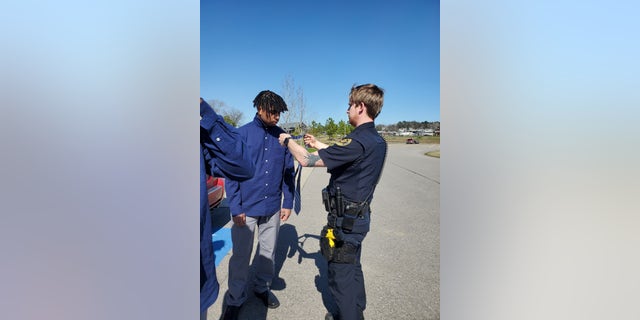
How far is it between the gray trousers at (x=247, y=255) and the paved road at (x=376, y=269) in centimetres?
26

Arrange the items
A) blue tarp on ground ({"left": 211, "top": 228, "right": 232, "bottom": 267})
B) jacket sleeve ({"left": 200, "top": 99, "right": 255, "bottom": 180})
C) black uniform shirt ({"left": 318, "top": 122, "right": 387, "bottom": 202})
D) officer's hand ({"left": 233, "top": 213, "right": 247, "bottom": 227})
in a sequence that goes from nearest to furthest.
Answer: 1. jacket sleeve ({"left": 200, "top": 99, "right": 255, "bottom": 180})
2. black uniform shirt ({"left": 318, "top": 122, "right": 387, "bottom": 202})
3. officer's hand ({"left": 233, "top": 213, "right": 247, "bottom": 227})
4. blue tarp on ground ({"left": 211, "top": 228, "right": 232, "bottom": 267})

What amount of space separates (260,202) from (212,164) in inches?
52.1

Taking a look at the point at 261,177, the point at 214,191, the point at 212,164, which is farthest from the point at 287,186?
the point at 214,191

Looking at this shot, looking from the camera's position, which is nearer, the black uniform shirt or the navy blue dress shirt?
the black uniform shirt

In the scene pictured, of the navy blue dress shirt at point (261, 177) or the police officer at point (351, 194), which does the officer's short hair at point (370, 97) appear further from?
the navy blue dress shirt at point (261, 177)

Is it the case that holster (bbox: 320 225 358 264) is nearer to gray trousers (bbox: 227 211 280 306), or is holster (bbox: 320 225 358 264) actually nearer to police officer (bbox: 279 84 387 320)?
police officer (bbox: 279 84 387 320)

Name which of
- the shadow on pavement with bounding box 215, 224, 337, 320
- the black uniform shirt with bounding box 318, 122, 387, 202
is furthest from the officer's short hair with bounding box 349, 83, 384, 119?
the shadow on pavement with bounding box 215, 224, 337, 320

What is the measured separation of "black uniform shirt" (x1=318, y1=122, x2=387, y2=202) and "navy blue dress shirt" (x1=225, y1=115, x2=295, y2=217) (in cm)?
64

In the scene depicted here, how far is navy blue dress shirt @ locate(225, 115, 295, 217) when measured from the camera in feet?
7.35

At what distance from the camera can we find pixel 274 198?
2.39 metres
